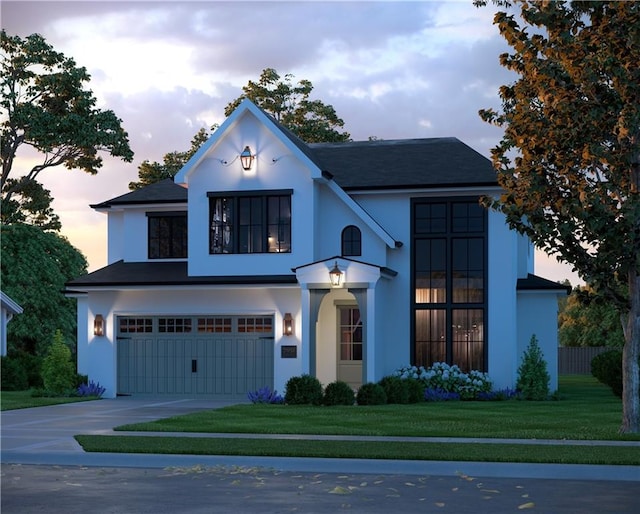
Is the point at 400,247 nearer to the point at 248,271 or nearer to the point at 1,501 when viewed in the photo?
the point at 248,271

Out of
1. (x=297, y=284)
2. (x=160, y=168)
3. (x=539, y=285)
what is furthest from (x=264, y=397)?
(x=160, y=168)

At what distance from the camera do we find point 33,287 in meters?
55.5

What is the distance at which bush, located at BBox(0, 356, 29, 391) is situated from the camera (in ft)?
125

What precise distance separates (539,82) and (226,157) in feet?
46.1

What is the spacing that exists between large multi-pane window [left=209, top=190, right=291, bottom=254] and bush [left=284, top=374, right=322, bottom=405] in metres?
5.51

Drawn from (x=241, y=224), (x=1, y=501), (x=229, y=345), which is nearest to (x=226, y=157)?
(x=241, y=224)

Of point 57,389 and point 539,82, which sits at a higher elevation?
point 539,82

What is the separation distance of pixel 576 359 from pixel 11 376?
35.1m

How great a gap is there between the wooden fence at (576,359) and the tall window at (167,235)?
33302 mm

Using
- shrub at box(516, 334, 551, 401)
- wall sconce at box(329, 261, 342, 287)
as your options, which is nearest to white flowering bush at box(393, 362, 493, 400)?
shrub at box(516, 334, 551, 401)

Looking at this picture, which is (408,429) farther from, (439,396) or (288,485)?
(439,396)

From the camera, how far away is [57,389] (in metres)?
32.1

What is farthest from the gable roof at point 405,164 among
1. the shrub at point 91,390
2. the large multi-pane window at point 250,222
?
the shrub at point 91,390

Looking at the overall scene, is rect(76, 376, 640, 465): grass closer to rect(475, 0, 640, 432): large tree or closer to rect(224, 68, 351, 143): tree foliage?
rect(475, 0, 640, 432): large tree
